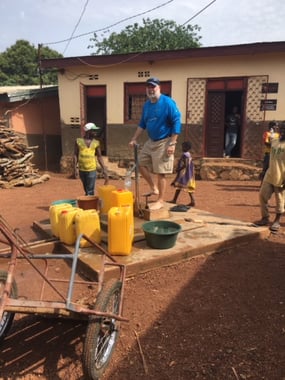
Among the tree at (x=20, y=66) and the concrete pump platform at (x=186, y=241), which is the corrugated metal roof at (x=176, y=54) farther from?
the tree at (x=20, y=66)

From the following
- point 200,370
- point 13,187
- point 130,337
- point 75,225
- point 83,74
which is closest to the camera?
point 200,370

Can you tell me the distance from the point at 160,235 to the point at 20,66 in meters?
31.4

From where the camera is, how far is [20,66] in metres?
31.3

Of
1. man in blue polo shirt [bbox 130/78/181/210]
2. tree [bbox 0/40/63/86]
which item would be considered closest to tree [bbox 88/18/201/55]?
tree [bbox 0/40/63/86]

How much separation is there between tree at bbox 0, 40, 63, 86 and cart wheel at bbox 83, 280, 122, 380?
30556 millimetres

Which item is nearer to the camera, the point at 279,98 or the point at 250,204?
the point at 250,204

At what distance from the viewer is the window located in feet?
39.5

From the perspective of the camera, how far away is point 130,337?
2986mm

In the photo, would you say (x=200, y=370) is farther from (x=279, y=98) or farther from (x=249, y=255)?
(x=279, y=98)

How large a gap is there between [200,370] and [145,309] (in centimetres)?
92

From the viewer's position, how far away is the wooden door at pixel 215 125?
11.4 m

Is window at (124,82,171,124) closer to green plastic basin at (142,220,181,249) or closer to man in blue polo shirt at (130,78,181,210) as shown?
man in blue polo shirt at (130,78,181,210)

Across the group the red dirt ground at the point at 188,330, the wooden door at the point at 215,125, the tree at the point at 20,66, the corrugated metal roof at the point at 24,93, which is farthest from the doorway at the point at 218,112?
the tree at the point at 20,66

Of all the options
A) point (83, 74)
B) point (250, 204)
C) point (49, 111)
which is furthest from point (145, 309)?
point (49, 111)
